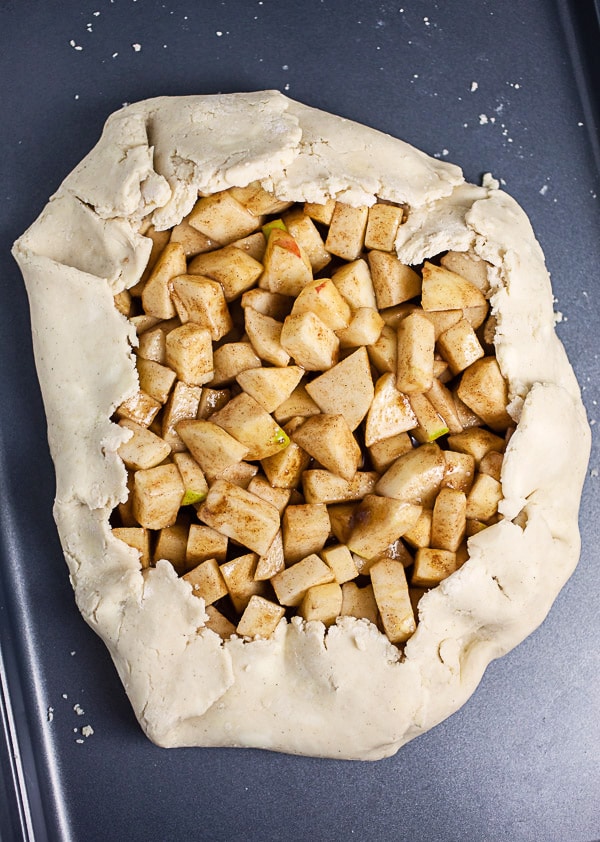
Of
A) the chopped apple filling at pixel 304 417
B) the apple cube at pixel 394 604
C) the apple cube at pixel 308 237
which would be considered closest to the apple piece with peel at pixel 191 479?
the chopped apple filling at pixel 304 417

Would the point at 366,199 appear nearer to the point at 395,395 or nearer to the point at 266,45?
the point at 395,395

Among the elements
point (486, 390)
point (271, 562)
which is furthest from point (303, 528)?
point (486, 390)

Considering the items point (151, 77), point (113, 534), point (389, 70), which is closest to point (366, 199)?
point (389, 70)

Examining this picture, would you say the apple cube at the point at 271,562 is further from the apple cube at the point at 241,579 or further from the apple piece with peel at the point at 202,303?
the apple piece with peel at the point at 202,303

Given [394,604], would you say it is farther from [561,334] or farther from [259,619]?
[561,334]

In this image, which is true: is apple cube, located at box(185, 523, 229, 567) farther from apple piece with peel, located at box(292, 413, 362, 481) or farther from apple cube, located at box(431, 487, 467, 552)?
apple cube, located at box(431, 487, 467, 552)

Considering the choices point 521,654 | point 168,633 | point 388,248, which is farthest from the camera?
point 521,654

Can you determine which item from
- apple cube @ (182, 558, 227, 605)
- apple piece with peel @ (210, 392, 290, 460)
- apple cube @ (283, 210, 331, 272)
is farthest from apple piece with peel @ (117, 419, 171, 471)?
apple cube @ (283, 210, 331, 272)
